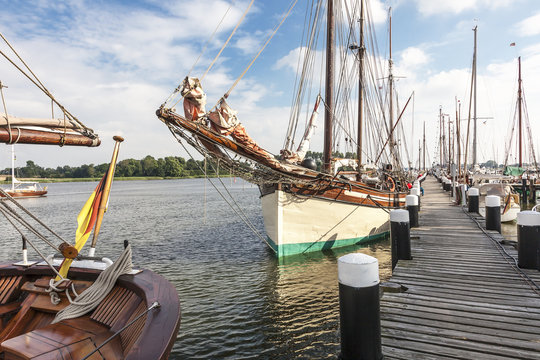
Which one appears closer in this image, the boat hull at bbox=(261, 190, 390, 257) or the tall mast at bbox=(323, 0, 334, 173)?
the boat hull at bbox=(261, 190, 390, 257)

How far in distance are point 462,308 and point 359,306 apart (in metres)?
2.59

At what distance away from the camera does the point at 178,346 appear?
272 inches

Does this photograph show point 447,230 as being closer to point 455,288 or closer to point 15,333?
point 455,288

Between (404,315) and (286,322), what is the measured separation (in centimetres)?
377

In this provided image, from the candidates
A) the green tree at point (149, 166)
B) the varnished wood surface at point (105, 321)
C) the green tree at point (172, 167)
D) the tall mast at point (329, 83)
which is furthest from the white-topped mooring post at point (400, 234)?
the green tree at point (149, 166)

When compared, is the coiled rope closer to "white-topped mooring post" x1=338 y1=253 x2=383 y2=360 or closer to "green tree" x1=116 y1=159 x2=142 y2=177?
"white-topped mooring post" x1=338 y1=253 x2=383 y2=360

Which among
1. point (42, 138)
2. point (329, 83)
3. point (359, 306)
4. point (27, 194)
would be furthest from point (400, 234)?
point (27, 194)

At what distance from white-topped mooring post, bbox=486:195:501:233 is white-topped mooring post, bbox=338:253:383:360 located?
923 centimetres

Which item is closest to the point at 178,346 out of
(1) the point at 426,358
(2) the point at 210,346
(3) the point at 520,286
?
(2) the point at 210,346

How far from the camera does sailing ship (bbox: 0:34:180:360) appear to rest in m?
3.79

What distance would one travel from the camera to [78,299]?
15.8 ft

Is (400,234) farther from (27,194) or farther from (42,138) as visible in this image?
(27,194)

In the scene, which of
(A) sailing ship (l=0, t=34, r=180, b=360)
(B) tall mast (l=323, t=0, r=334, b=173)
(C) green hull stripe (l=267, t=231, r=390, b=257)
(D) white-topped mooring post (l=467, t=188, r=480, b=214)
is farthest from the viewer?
(B) tall mast (l=323, t=0, r=334, b=173)

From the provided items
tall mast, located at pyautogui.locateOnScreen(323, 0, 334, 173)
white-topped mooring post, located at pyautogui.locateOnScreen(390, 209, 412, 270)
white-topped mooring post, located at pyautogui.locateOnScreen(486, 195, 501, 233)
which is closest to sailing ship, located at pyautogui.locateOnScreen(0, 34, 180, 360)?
white-topped mooring post, located at pyautogui.locateOnScreen(390, 209, 412, 270)
